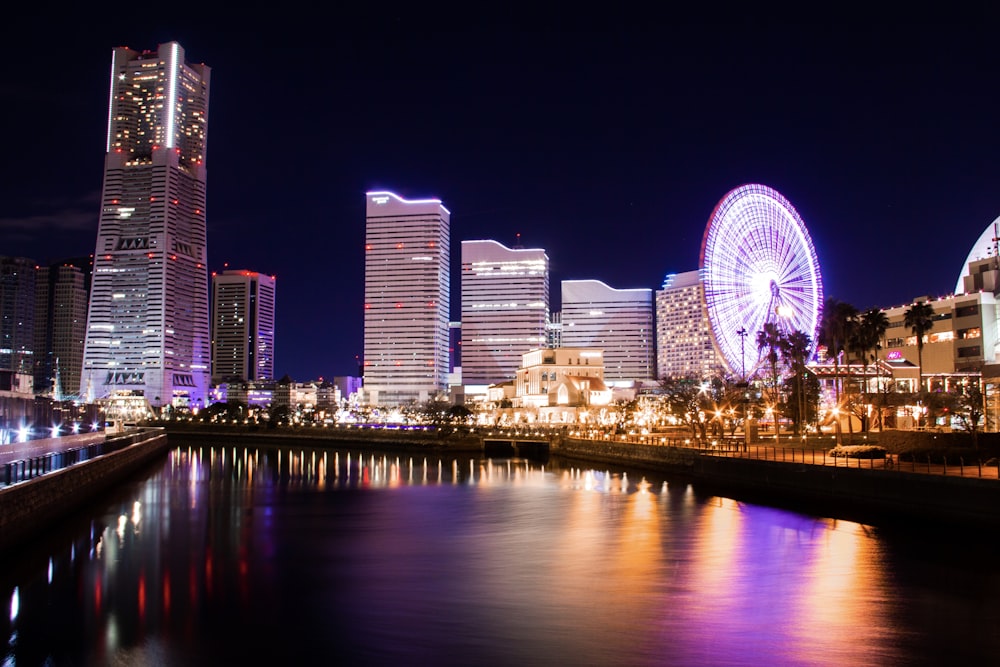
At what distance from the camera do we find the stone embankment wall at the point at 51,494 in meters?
29.3

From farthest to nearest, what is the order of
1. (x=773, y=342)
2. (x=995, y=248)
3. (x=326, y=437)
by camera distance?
(x=326, y=437), (x=995, y=248), (x=773, y=342)

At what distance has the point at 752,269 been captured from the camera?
74.4 meters

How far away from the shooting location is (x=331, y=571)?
97.8 feet

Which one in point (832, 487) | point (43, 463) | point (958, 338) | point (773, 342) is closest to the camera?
point (43, 463)

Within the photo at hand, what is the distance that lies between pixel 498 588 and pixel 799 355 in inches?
2149

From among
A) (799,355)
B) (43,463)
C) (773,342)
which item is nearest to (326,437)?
(773,342)

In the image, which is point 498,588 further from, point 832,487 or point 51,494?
point 832,487

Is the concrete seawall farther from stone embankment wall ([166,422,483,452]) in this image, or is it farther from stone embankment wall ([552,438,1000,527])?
stone embankment wall ([552,438,1000,527])

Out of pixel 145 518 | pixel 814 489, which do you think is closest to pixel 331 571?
pixel 145 518

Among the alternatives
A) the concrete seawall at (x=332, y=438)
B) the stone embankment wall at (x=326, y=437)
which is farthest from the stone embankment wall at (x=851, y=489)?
the stone embankment wall at (x=326, y=437)

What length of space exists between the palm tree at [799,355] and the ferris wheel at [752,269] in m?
1.05

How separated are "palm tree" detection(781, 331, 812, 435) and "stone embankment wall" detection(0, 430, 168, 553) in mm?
55446

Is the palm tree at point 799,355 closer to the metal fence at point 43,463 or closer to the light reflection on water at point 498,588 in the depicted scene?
the light reflection on water at point 498,588

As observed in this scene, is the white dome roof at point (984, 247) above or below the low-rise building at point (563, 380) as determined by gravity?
above
